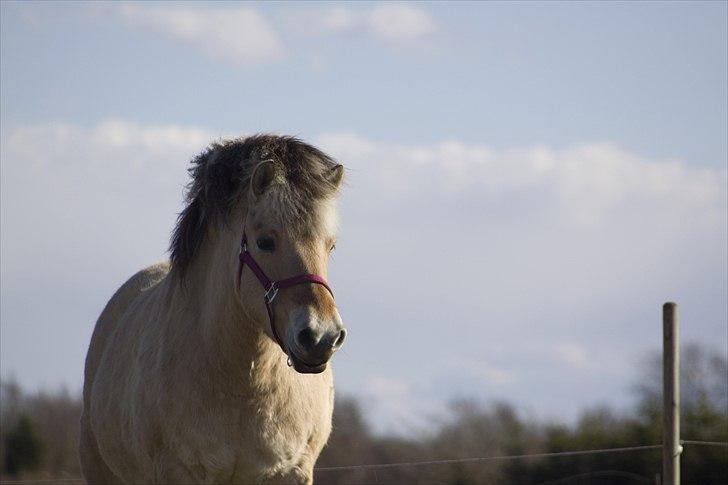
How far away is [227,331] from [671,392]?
2.48 m

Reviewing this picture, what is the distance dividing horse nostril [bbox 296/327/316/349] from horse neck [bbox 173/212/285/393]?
1.75 feet

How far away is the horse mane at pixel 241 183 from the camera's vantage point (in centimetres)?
445

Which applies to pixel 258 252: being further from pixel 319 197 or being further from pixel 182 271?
pixel 182 271

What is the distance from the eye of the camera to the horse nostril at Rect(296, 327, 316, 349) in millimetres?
4055

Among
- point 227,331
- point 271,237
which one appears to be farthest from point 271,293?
point 227,331

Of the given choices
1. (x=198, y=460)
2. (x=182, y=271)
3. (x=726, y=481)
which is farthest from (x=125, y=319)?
(x=726, y=481)

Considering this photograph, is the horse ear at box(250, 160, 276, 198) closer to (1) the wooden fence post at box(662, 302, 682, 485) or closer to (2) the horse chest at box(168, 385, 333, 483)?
(2) the horse chest at box(168, 385, 333, 483)

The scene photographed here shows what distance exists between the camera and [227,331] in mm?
4688

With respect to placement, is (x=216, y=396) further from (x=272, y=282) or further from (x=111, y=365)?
(x=111, y=365)

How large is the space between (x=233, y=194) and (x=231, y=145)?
0.27 metres

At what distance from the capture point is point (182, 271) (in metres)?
4.97

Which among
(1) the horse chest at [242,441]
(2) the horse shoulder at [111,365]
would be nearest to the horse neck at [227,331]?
(1) the horse chest at [242,441]

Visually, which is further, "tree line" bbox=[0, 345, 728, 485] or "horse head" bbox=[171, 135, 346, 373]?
"tree line" bbox=[0, 345, 728, 485]

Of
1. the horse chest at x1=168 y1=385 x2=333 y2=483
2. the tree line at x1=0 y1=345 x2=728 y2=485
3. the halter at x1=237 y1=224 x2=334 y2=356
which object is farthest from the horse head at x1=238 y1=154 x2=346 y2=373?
the tree line at x1=0 y1=345 x2=728 y2=485
